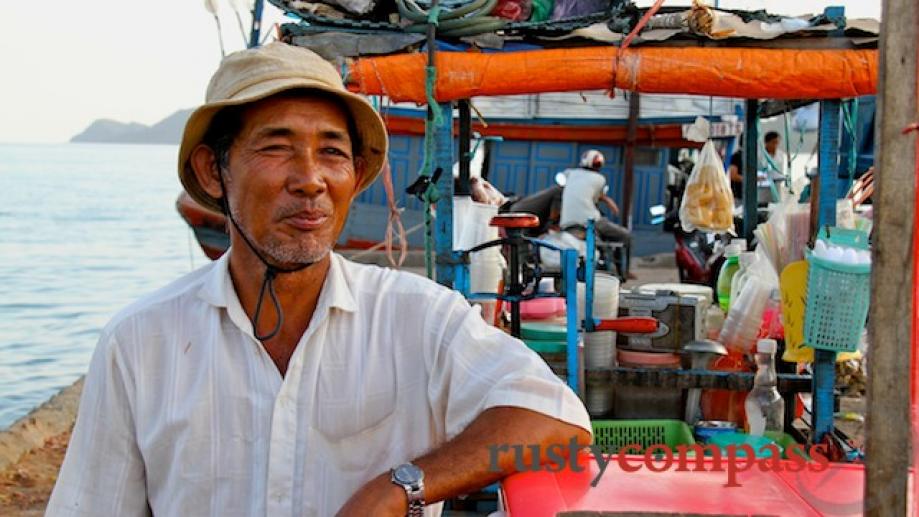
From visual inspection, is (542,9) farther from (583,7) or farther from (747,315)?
(747,315)

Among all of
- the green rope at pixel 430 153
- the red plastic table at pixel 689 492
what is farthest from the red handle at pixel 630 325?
the red plastic table at pixel 689 492

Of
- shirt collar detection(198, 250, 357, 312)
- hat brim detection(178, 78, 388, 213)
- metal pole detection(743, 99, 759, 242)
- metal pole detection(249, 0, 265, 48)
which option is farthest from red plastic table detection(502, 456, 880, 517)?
metal pole detection(743, 99, 759, 242)

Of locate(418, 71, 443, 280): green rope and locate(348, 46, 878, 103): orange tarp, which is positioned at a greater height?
locate(348, 46, 878, 103): orange tarp

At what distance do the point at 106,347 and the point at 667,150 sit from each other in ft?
42.0

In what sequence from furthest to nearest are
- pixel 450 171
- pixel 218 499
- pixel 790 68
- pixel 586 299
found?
pixel 586 299 < pixel 450 171 < pixel 790 68 < pixel 218 499

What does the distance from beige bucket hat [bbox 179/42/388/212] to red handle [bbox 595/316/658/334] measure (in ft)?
8.77

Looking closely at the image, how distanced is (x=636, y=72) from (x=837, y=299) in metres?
1.21

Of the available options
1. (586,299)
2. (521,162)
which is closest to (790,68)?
(586,299)

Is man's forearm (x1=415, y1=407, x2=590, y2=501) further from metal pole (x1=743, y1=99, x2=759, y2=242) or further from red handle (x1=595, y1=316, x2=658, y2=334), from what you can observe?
metal pole (x1=743, y1=99, x2=759, y2=242)

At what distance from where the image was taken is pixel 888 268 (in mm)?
1451

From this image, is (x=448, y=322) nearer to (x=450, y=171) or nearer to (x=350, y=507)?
(x=350, y=507)

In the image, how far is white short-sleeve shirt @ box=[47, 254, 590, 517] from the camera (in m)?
1.75

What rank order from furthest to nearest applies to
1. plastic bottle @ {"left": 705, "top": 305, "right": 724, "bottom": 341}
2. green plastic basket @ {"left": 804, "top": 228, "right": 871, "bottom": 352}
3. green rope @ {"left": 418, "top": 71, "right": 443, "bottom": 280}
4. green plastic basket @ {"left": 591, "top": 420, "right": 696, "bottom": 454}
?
1. plastic bottle @ {"left": 705, "top": 305, "right": 724, "bottom": 341}
2. green plastic basket @ {"left": 591, "top": 420, "right": 696, "bottom": 454}
3. green rope @ {"left": 418, "top": 71, "right": 443, "bottom": 280}
4. green plastic basket @ {"left": 804, "top": 228, "right": 871, "bottom": 352}

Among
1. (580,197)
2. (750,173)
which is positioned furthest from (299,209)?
(580,197)
